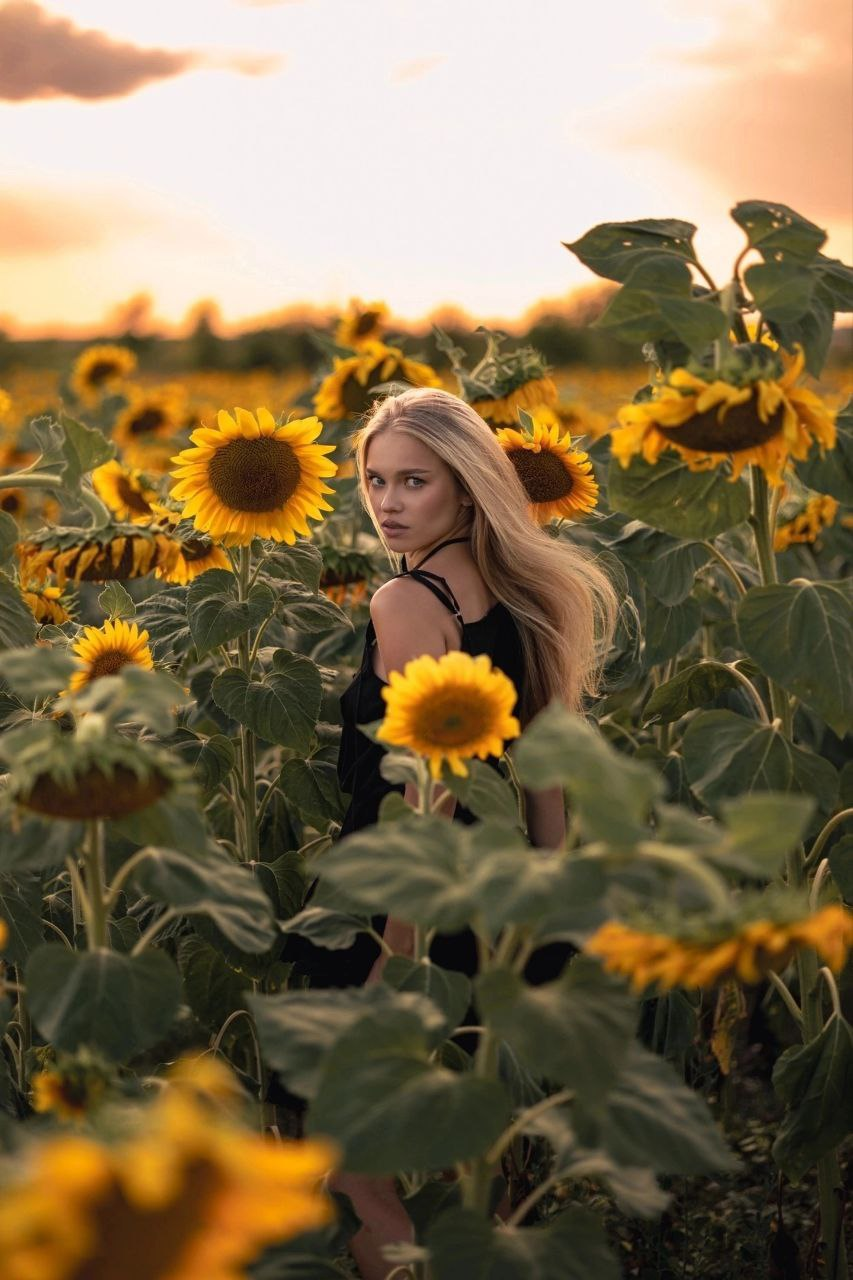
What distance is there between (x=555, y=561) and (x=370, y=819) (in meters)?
0.58

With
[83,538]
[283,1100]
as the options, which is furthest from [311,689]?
[283,1100]

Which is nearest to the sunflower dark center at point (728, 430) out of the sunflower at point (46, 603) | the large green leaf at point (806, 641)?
the large green leaf at point (806, 641)

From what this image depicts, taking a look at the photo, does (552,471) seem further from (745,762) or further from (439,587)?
(745,762)

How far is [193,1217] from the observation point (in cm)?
76

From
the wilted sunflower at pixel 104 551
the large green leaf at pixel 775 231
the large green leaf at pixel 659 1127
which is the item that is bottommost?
the wilted sunflower at pixel 104 551

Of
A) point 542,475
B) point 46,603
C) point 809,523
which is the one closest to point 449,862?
point 542,475

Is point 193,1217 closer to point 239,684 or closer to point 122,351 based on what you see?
point 239,684

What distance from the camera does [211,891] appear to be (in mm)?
1421

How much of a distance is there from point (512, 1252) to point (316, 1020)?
27 cm

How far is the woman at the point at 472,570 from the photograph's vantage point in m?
2.46

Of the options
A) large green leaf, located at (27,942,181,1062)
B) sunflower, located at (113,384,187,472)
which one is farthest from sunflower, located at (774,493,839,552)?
sunflower, located at (113,384,187,472)

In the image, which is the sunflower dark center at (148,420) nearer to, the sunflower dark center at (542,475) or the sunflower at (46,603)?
the sunflower at (46,603)

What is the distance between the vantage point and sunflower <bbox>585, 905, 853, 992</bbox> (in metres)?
1.05

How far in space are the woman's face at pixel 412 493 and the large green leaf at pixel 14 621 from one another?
65 cm
